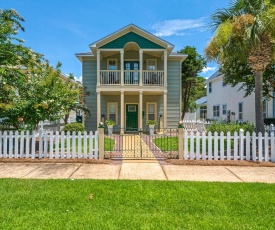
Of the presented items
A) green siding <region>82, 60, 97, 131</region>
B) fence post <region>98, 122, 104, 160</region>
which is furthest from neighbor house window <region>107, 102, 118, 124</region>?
fence post <region>98, 122, 104, 160</region>

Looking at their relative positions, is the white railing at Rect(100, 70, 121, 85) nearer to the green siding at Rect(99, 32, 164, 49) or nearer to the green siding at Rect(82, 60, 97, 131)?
the green siding at Rect(82, 60, 97, 131)

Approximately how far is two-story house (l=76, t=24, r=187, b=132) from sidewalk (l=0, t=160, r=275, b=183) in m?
9.95

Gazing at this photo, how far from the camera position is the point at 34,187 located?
17.6 feet

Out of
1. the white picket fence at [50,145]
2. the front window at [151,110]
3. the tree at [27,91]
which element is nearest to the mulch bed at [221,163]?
the white picket fence at [50,145]

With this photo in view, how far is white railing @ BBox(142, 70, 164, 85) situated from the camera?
1837 cm

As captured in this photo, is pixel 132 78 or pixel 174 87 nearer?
pixel 132 78

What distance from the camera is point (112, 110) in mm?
19859

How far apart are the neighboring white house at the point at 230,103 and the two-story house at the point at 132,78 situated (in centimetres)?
447

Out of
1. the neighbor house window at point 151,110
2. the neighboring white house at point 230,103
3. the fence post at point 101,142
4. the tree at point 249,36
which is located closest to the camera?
the fence post at point 101,142

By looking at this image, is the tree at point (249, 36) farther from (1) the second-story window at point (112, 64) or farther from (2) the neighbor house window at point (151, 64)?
(1) the second-story window at point (112, 64)

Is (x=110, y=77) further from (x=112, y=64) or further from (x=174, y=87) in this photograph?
(x=174, y=87)

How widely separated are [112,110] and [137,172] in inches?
519

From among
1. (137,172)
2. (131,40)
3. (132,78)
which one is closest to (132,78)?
(132,78)

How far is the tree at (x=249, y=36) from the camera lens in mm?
8719
